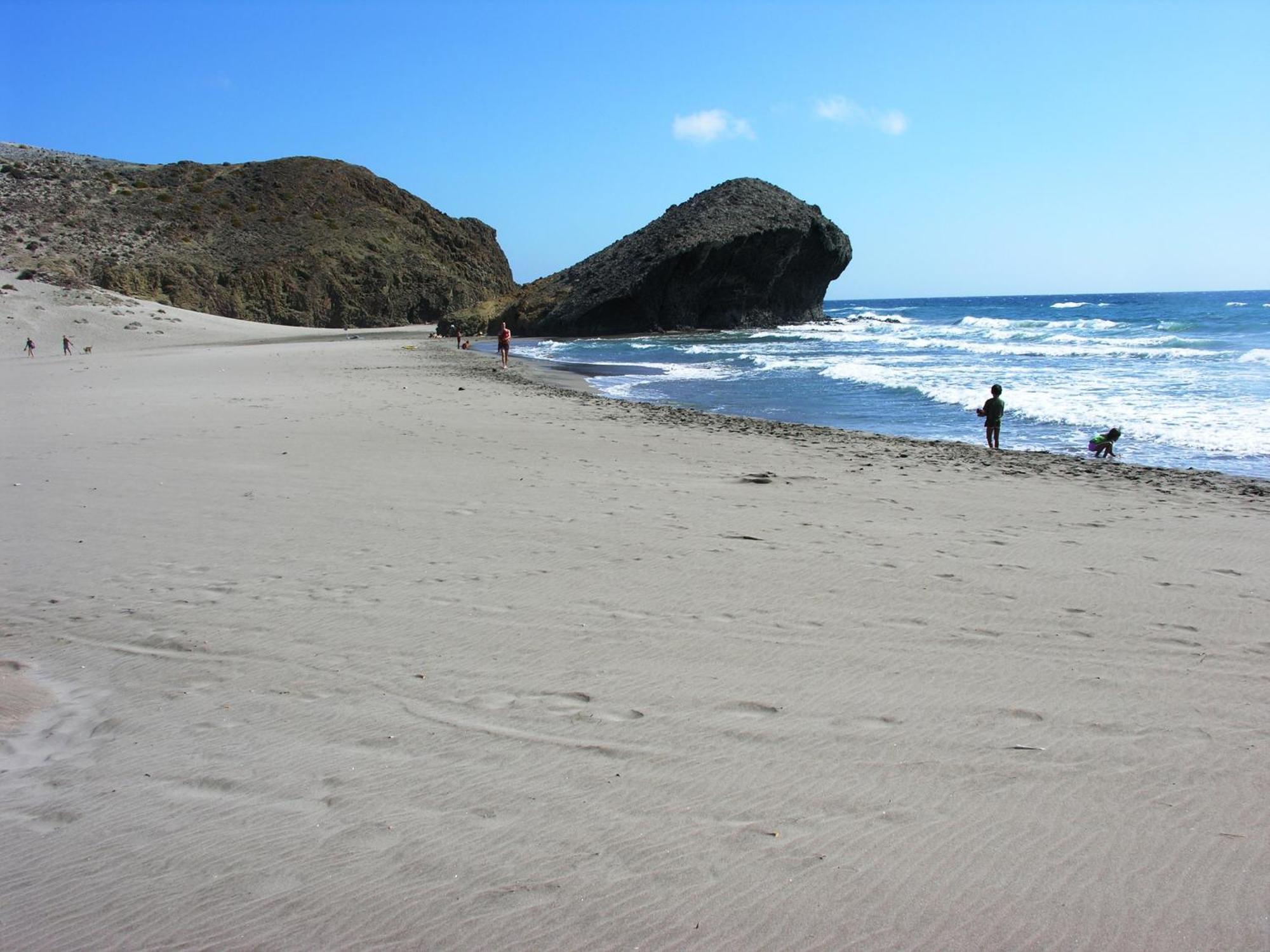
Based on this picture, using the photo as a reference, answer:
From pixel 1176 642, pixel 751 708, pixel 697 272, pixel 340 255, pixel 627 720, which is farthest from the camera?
pixel 340 255

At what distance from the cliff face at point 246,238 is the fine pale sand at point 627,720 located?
163 ft

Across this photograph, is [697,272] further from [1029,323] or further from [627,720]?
[627,720]

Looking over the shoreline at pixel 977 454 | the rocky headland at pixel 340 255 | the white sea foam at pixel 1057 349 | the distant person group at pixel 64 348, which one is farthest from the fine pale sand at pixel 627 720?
the rocky headland at pixel 340 255

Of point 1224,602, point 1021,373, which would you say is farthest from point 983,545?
point 1021,373

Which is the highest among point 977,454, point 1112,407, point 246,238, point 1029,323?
point 246,238

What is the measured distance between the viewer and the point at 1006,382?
21281 millimetres

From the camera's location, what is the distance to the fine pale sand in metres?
2.55

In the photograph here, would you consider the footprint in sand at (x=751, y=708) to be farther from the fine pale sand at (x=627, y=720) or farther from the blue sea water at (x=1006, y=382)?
the blue sea water at (x=1006, y=382)

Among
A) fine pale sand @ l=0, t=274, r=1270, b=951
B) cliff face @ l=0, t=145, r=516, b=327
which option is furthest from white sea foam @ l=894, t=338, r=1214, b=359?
cliff face @ l=0, t=145, r=516, b=327

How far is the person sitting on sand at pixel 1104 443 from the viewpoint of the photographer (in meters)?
11.0

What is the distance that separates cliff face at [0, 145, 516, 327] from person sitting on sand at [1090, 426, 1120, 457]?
50254mm

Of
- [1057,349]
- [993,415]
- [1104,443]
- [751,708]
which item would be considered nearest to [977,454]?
[993,415]

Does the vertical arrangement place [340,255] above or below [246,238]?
below

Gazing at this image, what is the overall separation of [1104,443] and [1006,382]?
35.7ft
